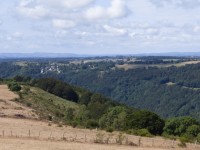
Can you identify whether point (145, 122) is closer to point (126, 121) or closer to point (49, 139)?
point (126, 121)

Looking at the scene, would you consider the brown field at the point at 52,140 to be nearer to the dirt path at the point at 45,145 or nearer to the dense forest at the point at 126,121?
the dirt path at the point at 45,145

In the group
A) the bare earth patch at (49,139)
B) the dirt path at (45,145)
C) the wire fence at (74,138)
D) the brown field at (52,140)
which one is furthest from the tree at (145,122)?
the dirt path at (45,145)

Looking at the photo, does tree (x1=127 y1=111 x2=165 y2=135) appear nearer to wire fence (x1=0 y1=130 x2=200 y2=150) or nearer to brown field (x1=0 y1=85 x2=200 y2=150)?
brown field (x1=0 y1=85 x2=200 y2=150)

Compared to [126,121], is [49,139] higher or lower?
higher

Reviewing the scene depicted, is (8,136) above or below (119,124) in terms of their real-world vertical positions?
above

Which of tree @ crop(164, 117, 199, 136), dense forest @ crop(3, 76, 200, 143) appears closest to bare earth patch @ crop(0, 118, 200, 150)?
dense forest @ crop(3, 76, 200, 143)

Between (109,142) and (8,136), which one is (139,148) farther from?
(8,136)

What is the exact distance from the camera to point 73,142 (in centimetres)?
3403

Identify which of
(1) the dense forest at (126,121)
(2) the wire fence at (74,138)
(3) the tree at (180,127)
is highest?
(2) the wire fence at (74,138)

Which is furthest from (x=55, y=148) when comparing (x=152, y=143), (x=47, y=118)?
(x=47, y=118)

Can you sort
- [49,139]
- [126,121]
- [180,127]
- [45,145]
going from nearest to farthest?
1. [45,145]
2. [49,139]
3. [126,121]
4. [180,127]

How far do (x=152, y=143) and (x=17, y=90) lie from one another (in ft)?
150

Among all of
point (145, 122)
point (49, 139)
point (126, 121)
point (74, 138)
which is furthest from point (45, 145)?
point (126, 121)

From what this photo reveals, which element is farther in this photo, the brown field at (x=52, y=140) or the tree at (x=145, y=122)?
the tree at (x=145, y=122)
